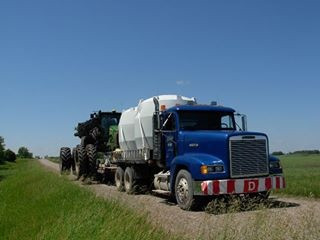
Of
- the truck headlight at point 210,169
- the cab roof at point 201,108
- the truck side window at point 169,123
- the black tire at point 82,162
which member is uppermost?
the cab roof at point 201,108

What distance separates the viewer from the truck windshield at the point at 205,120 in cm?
1451

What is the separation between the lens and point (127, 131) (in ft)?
63.9

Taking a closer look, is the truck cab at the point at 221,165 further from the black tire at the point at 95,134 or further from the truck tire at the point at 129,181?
the black tire at the point at 95,134

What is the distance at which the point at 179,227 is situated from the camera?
9.59 metres

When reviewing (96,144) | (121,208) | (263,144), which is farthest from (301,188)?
(96,144)

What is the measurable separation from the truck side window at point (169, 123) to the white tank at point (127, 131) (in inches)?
148

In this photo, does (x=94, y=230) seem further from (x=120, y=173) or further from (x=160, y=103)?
(x=120, y=173)

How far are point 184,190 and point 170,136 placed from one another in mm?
2255

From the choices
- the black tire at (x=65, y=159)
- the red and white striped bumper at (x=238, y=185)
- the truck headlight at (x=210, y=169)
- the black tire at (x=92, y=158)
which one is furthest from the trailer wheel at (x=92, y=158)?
the red and white striped bumper at (x=238, y=185)

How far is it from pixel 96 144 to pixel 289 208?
1466cm

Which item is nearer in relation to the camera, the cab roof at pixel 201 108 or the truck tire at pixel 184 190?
the truck tire at pixel 184 190

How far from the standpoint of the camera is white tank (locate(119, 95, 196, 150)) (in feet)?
53.8

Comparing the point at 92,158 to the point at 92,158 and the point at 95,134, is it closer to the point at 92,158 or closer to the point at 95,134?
the point at 92,158

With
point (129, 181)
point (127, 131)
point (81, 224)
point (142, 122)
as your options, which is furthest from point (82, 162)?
point (81, 224)
